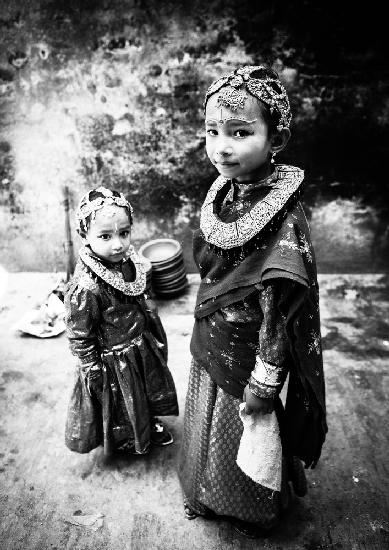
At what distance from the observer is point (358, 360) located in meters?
3.84

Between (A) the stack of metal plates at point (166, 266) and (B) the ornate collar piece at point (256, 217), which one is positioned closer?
(B) the ornate collar piece at point (256, 217)

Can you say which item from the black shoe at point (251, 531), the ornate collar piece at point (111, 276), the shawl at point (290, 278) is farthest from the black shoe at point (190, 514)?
the ornate collar piece at point (111, 276)

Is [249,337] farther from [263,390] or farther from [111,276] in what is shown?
[111,276]

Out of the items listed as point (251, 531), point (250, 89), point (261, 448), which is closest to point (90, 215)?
point (250, 89)

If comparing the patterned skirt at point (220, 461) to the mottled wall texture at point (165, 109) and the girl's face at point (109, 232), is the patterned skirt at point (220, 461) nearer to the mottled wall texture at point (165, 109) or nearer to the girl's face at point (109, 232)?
the girl's face at point (109, 232)

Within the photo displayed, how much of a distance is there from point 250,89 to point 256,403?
4.03 ft

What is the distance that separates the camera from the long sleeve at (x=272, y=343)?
1677 millimetres

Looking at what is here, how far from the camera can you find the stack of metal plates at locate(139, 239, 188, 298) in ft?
15.1

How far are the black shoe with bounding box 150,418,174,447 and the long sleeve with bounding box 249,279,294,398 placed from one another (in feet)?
4.61

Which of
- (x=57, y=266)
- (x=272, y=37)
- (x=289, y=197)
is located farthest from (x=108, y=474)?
(x=272, y=37)

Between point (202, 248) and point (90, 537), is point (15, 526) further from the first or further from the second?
point (202, 248)

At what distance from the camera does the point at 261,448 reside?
197 cm

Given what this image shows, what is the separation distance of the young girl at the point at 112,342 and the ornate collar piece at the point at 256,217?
699mm

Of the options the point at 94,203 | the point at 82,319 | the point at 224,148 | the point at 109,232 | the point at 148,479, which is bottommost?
the point at 148,479
